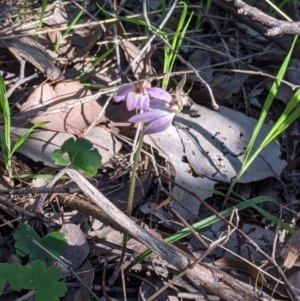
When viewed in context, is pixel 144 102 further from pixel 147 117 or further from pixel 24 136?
pixel 24 136

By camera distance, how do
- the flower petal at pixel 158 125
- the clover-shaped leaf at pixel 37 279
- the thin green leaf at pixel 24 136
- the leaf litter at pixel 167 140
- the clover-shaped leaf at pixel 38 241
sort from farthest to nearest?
the leaf litter at pixel 167 140
the thin green leaf at pixel 24 136
the clover-shaped leaf at pixel 38 241
the clover-shaped leaf at pixel 37 279
the flower petal at pixel 158 125

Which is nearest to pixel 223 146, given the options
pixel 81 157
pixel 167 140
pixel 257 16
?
pixel 167 140

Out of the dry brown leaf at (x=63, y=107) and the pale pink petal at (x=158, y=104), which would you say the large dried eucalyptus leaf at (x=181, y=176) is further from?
the pale pink petal at (x=158, y=104)

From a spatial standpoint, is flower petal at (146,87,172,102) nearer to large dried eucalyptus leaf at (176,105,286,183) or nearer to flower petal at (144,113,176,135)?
flower petal at (144,113,176,135)

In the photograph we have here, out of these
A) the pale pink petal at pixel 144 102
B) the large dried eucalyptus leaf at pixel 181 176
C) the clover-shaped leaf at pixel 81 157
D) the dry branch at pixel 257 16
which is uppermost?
the dry branch at pixel 257 16

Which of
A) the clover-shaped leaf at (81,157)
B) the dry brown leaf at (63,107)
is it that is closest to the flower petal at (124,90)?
the clover-shaped leaf at (81,157)

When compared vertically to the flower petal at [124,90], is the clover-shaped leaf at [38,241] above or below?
below

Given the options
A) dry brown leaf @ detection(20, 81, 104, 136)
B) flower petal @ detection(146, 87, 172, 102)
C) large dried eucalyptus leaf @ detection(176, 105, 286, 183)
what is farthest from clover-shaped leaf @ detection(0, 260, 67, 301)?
large dried eucalyptus leaf @ detection(176, 105, 286, 183)
